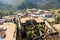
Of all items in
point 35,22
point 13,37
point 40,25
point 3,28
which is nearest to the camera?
point 13,37

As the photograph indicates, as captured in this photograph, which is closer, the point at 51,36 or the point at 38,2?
the point at 51,36

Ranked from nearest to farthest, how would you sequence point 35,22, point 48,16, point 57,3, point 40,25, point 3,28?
point 3,28, point 40,25, point 35,22, point 48,16, point 57,3

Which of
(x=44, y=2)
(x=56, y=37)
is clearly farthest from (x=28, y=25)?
(x=44, y=2)

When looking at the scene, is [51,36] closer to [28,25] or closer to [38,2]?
[28,25]

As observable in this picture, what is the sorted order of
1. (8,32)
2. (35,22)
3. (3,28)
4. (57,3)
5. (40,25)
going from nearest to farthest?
(8,32) → (3,28) → (40,25) → (35,22) → (57,3)

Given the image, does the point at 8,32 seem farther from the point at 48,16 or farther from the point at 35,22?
the point at 48,16

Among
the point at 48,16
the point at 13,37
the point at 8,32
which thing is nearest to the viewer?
the point at 13,37

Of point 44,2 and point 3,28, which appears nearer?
point 3,28

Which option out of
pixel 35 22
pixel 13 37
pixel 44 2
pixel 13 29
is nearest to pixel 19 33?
pixel 13 29
